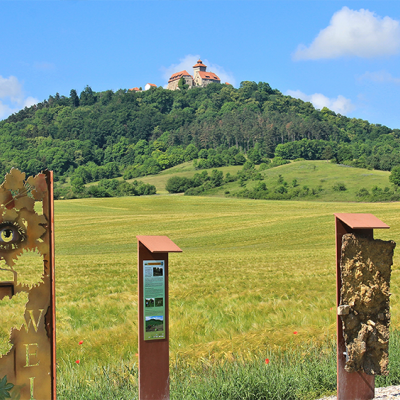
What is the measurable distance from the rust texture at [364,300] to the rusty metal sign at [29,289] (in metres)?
2.90

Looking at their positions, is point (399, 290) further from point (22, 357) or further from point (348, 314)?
point (22, 357)

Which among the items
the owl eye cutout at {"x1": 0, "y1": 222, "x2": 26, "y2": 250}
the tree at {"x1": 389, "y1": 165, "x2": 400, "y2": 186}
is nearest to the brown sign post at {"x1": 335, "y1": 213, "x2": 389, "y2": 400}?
the owl eye cutout at {"x1": 0, "y1": 222, "x2": 26, "y2": 250}

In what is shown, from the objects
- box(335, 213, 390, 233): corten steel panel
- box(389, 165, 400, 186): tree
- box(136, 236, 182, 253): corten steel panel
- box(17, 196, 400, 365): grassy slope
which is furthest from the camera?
box(389, 165, 400, 186): tree

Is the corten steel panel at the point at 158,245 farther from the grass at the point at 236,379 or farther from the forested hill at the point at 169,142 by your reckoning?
the forested hill at the point at 169,142

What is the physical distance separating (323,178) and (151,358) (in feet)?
317

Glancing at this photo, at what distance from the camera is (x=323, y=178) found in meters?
97.5

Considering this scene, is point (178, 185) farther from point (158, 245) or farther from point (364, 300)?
point (158, 245)

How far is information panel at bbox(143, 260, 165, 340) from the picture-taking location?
15.0 ft

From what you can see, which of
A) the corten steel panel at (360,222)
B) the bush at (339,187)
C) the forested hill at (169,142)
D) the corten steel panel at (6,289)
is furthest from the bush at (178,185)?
the corten steel panel at (6,289)

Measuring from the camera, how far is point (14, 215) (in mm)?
4094

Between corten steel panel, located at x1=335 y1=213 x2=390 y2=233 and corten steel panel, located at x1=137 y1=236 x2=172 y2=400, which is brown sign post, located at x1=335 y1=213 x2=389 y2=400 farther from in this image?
corten steel panel, located at x1=137 y1=236 x2=172 y2=400

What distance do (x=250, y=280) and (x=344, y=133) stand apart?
16786 centimetres

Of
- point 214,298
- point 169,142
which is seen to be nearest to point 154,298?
point 214,298

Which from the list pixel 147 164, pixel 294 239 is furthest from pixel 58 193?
pixel 294 239
